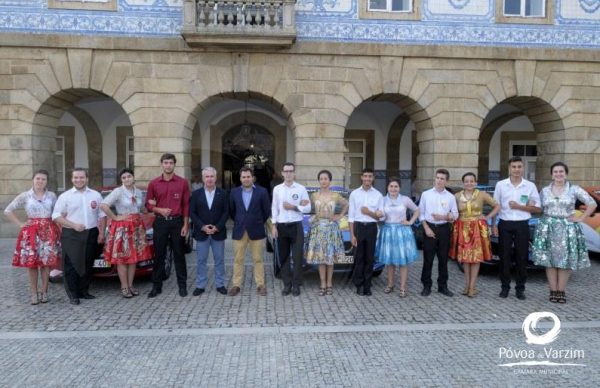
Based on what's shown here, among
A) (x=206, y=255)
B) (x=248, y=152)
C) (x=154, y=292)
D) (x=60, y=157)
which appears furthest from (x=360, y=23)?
(x=60, y=157)

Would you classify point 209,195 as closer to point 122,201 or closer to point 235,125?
point 122,201

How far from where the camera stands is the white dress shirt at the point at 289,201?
6.80 metres

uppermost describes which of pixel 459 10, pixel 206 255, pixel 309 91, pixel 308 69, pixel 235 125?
pixel 459 10

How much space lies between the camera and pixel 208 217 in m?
6.75

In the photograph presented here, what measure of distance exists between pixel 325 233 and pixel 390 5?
802 cm

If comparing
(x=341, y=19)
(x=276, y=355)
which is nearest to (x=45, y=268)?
(x=276, y=355)

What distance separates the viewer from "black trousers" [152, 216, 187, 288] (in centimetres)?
663

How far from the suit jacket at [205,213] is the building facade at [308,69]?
5.55 metres

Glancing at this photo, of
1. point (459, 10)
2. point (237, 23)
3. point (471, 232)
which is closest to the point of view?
point (471, 232)

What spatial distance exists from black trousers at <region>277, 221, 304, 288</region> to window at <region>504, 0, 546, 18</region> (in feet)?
31.2

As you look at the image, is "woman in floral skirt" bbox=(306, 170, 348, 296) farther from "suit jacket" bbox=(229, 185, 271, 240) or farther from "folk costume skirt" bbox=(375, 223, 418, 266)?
"suit jacket" bbox=(229, 185, 271, 240)

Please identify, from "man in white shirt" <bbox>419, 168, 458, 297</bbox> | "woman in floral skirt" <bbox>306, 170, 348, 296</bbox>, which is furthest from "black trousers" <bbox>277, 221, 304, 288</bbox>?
"man in white shirt" <bbox>419, 168, 458, 297</bbox>

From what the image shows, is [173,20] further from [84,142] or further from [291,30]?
[84,142]

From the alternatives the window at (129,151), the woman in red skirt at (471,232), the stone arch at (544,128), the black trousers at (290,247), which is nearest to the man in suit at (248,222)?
the black trousers at (290,247)
